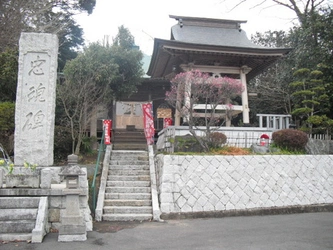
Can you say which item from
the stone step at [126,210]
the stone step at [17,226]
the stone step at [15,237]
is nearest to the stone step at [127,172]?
the stone step at [126,210]

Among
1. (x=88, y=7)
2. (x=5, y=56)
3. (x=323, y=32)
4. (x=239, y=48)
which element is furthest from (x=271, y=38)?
(x=5, y=56)

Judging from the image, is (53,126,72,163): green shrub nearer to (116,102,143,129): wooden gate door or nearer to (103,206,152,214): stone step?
(103,206,152,214): stone step

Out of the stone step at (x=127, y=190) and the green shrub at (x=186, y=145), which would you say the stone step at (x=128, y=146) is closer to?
the green shrub at (x=186, y=145)

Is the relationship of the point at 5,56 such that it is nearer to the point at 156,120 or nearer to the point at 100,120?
the point at 100,120

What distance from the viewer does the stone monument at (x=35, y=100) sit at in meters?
7.05

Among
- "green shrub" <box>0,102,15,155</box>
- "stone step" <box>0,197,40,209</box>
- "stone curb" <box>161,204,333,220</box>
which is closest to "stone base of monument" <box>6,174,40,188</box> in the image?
"stone step" <box>0,197,40,209</box>

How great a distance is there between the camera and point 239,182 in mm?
8812

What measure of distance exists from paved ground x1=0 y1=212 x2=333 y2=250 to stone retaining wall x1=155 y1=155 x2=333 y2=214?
649mm

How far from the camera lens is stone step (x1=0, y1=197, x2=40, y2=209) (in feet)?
19.7

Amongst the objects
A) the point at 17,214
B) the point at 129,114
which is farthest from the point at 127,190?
the point at 129,114

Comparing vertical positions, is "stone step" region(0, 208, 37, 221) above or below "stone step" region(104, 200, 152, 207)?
above

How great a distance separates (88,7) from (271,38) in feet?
43.2

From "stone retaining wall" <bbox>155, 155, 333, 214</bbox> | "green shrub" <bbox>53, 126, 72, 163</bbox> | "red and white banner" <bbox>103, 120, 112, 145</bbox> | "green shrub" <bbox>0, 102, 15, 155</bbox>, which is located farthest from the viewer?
"red and white banner" <bbox>103, 120, 112, 145</bbox>

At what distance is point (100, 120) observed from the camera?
17.8m
